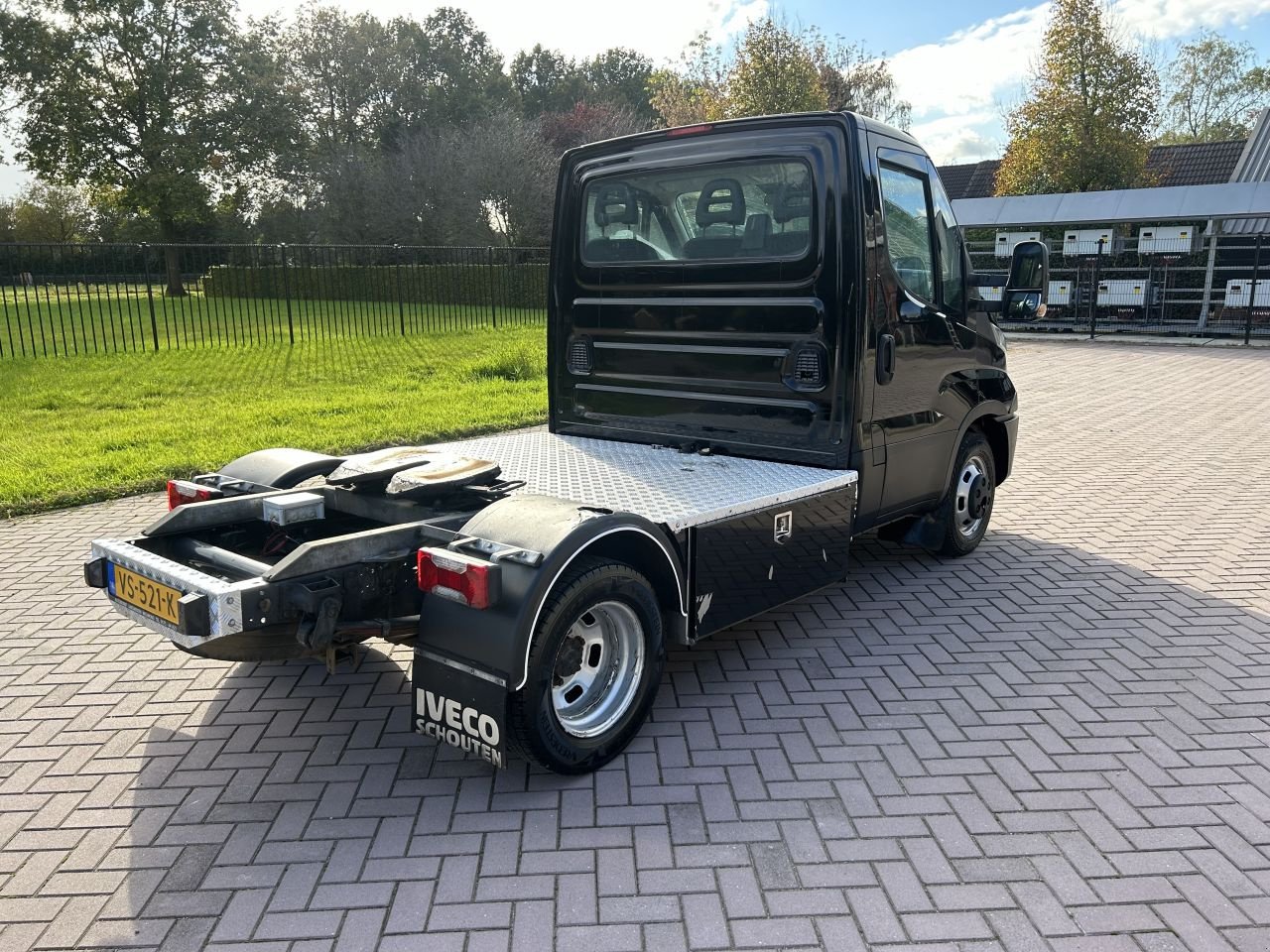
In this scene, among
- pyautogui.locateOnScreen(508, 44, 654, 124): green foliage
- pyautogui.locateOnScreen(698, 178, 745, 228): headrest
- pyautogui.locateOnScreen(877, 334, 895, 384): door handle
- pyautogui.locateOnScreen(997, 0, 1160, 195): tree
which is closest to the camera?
pyautogui.locateOnScreen(877, 334, 895, 384): door handle

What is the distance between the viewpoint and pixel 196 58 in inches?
1310

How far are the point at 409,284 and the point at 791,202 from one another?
18.4 meters

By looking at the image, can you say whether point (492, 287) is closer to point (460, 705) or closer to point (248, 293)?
point (248, 293)

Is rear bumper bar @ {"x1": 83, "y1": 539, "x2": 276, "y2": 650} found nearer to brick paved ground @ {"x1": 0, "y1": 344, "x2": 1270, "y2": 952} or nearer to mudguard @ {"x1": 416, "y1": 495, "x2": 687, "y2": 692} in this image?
mudguard @ {"x1": 416, "y1": 495, "x2": 687, "y2": 692}

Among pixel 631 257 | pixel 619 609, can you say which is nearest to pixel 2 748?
pixel 619 609

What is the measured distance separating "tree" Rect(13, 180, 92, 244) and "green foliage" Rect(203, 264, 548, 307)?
102 feet

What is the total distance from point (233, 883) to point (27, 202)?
56.1m

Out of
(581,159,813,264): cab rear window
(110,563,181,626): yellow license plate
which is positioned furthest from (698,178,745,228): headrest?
(110,563,181,626): yellow license plate

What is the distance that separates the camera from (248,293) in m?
21.1

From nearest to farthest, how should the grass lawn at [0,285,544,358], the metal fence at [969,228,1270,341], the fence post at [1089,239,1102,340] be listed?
the grass lawn at [0,285,544,358], the metal fence at [969,228,1270,341], the fence post at [1089,239,1102,340]

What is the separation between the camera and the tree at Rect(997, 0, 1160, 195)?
25672 mm

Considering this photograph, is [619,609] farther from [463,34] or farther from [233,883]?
[463,34]

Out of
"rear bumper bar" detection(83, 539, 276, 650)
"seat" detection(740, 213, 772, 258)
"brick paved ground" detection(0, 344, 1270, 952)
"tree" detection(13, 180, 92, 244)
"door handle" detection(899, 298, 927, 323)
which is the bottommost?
"brick paved ground" detection(0, 344, 1270, 952)

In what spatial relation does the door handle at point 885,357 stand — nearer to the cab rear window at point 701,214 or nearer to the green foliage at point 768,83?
the cab rear window at point 701,214
